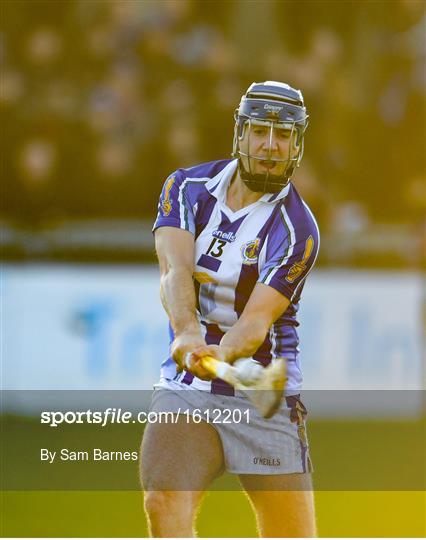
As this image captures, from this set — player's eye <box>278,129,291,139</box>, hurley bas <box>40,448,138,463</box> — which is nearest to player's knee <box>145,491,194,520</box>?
player's eye <box>278,129,291,139</box>

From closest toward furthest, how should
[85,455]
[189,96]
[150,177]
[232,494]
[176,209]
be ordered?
1. [176,209]
2. [232,494]
3. [85,455]
4. [150,177]
5. [189,96]

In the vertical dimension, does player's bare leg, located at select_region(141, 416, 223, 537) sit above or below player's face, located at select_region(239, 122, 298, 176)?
below

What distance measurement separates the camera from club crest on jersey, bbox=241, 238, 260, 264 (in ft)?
13.0

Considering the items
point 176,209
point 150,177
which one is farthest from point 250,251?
point 150,177

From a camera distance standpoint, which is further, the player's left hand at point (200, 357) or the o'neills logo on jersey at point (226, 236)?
the o'neills logo on jersey at point (226, 236)

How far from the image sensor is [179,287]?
12.5ft

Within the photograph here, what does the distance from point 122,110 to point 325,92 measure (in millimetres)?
1591

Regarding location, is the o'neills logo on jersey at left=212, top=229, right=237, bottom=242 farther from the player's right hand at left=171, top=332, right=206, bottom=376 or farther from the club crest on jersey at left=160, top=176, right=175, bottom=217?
the player's right hand at left=171, top=332, right=206, bottom=376

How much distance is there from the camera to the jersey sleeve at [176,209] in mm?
3949

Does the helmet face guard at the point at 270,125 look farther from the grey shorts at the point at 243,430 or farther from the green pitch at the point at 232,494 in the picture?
the green pitch at the point at 232,494

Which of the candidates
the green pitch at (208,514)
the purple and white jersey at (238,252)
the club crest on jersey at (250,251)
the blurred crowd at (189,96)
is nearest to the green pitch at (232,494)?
the green pitch at (208,514)

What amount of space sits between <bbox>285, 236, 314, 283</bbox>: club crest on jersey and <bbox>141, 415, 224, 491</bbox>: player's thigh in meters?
0.56

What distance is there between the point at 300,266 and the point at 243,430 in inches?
22.7

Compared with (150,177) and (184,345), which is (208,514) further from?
(150,177)
